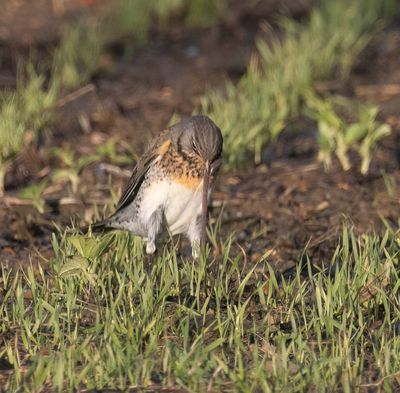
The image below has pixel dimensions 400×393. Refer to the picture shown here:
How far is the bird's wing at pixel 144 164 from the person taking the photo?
668 centimetres

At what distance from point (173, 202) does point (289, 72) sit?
3397mm

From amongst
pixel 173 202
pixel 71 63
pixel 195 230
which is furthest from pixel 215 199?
pixel 71 63

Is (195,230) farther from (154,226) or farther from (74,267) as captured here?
(74,267)

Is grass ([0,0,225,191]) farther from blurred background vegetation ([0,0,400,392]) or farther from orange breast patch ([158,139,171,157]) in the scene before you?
orange breast patch ([158,139,171,157])

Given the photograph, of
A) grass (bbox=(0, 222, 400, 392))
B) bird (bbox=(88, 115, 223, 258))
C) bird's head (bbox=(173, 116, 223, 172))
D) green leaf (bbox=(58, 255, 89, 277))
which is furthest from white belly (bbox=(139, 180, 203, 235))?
green leaf (bbox=(58, 255, 89, 277))

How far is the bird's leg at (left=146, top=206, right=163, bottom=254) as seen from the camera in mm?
6531

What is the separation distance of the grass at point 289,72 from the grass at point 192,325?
2.34 metres

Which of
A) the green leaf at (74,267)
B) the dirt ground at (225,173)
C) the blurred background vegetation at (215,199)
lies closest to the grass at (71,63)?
the blurred background vegetation at (215,199)

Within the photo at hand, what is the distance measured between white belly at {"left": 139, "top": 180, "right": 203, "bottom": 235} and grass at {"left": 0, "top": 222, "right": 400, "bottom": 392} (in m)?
0.43

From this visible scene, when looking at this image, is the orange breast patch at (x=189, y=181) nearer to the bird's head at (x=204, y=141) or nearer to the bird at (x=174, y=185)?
the bird at (x=174, y=185)

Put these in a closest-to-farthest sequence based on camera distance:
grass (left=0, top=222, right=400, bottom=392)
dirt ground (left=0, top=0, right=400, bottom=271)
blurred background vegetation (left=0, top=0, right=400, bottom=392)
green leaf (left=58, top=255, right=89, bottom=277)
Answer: grass (left=0, top=222, right=400, bottom=392) → blurred background vegetation (left=0, top=0, right=400, bottom=392) → green leaf (left=58, top=255, right=89, bottom=277) → dirt ground (left=0, top=0, right=400, bottom=271)

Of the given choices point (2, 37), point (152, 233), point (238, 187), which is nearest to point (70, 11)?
point (2, 37)

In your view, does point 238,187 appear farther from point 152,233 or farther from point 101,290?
point 101,290

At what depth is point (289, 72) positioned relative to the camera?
973 cm
